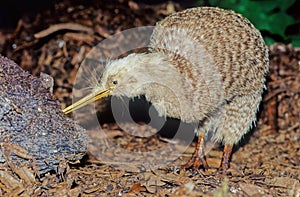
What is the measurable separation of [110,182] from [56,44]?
90.5 inches

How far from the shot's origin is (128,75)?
3.75 m

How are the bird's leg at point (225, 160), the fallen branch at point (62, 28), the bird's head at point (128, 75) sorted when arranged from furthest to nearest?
the fallen branch at point (62, 28) → the bird's leg at point (225, 160) → the bird's head at point (128, 75)

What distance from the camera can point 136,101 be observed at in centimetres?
481

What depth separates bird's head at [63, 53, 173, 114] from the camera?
147 inches

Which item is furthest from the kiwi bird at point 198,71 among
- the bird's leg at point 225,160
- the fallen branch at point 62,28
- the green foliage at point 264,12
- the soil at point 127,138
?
the fallen branch at point 62,28

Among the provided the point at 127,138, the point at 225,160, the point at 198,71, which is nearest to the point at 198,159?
the point at 225,160

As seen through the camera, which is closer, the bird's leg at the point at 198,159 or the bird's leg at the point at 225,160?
the bird's leg at the point at 225,160

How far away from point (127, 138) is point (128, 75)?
4.16 ft

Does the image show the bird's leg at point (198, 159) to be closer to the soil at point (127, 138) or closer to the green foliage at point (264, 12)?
the soil at point (127, 138)

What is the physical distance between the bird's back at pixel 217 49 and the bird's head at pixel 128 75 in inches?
7.2

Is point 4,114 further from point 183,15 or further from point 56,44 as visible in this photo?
point 56,44

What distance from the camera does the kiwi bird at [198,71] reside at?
12.3 feet

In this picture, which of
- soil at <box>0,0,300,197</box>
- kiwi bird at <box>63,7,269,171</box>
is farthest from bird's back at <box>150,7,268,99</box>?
soil at <box>0,0,300,197</box>

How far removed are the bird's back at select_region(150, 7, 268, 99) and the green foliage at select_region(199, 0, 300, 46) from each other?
1152 millimetres
